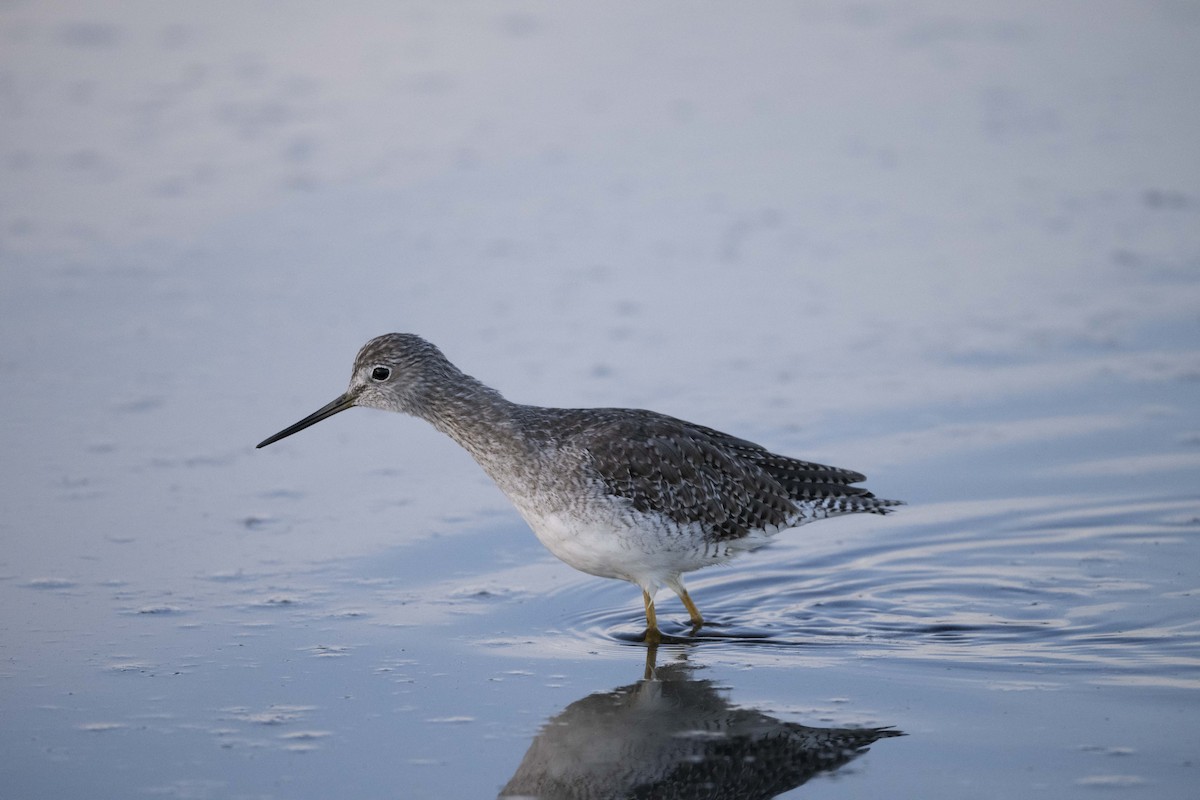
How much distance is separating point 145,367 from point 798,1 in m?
9.18

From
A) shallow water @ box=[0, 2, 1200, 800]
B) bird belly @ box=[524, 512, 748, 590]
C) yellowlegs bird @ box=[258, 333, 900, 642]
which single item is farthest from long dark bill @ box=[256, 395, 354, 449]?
bird belly @ box=[524, 512, 748, 590]

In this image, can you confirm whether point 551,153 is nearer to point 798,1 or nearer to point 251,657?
point 798,1

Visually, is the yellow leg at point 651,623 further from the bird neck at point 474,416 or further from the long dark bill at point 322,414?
the long dark bill at point 322,414

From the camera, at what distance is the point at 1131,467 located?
8.64 m

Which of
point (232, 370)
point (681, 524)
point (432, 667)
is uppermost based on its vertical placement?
point (232, 370)

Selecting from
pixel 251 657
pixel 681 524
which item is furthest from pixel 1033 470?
pixel 251 657

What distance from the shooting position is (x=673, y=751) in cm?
581

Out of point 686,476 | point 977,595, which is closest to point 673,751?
point 686,476

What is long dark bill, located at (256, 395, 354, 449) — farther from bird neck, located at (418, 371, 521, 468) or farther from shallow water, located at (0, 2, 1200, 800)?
shallow water, located at (0, 2, 1200, 800)

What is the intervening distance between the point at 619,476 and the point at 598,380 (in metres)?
2.54

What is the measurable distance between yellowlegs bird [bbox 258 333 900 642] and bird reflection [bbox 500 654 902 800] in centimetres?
87

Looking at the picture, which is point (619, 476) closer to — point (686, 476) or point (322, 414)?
point (686, 476)

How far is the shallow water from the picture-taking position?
19.6 feet

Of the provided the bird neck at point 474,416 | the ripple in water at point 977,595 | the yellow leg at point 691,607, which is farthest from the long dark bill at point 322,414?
the yellow leg at point 691,607
